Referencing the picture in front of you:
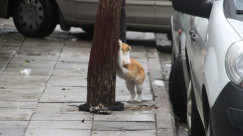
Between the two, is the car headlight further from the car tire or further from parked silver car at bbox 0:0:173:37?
parked silver car at bbox 0:0:173:37

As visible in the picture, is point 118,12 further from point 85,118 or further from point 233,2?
point 233,2

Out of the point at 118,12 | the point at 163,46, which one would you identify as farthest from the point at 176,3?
the point at 163,46

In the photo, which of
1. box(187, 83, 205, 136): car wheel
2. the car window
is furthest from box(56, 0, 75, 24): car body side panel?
the car window

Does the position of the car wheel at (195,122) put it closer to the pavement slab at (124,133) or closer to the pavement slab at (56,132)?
the pavement slab at (124,133)

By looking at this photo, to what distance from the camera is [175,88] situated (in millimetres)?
7355

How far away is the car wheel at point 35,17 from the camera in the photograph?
38.9ft

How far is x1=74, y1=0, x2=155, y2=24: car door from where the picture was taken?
11453 millimetres

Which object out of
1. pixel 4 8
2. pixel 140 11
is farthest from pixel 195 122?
pixel 4 8

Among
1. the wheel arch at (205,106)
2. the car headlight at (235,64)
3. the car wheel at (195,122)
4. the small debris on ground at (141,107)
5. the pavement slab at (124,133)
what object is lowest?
the small debris on ground at (141,107)

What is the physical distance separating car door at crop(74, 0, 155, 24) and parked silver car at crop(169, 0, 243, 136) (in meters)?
5.51

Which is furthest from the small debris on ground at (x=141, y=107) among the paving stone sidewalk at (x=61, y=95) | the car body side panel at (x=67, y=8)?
the car body side panel at (x=67, y=8)

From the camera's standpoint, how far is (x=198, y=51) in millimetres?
5109

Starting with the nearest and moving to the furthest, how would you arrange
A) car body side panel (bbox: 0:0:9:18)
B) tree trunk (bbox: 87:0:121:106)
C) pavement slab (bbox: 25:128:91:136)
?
pavement slab (bbox: 25:128:91:136) < tree trunk (bbox: 87:0:121:106) < car body side panel (bbox: 0:0:9:18)

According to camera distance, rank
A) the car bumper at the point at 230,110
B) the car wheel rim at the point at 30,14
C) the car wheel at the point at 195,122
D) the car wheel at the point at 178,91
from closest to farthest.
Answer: the car bumper at the point at 230,110, the car wheel at the point at 195,122, the car wheel at the point at 178,91, the car wheel rim at the point at 30,14
